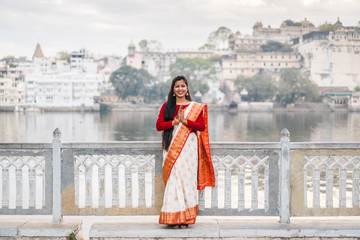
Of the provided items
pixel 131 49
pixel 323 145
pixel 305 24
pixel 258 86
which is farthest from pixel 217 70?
pixel 323 145

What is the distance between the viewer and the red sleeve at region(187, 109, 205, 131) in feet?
11.5

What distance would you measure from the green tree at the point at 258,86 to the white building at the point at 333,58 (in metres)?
8.69

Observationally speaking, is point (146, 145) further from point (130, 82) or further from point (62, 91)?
point (62, 91)

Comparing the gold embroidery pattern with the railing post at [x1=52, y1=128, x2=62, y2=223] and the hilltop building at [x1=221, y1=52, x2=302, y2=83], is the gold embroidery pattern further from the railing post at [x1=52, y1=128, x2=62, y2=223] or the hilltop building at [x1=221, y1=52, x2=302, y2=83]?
the hilltop building at [x1=221, y1=52, x2=302, y2=83]

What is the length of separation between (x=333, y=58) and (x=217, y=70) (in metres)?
15.3

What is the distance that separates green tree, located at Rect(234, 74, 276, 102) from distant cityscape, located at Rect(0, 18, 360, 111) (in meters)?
1.57

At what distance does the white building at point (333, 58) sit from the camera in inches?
2687

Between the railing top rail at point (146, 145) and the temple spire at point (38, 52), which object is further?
the temple spire at point (38, 52)

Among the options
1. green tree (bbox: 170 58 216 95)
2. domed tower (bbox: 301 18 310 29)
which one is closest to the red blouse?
green tree (bbox: 170 58 216 95)

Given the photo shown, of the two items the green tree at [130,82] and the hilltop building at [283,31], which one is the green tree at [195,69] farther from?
the hilltop building at [283,31]

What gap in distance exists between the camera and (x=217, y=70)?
7006 centimetres

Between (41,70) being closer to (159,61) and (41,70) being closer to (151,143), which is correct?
(159,61)

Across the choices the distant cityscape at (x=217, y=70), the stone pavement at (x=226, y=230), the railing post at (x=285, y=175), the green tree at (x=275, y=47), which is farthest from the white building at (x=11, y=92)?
the railing post at (x=285, y=175)

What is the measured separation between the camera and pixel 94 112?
6234 centimetres
